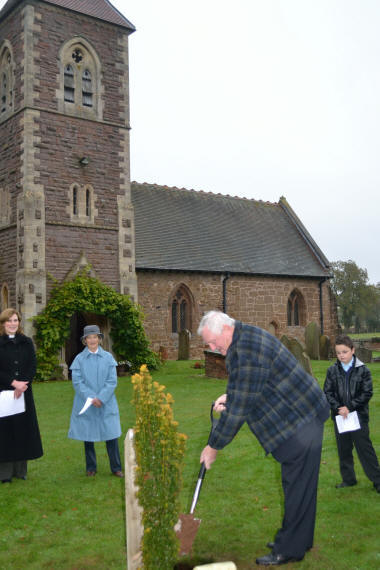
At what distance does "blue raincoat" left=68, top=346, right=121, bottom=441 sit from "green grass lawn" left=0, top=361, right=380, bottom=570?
24.1 inches

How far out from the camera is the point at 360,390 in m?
6.21

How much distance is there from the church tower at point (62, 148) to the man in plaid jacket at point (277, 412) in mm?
14543

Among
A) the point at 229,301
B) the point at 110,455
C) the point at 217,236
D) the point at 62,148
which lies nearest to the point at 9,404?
the point at 110,455

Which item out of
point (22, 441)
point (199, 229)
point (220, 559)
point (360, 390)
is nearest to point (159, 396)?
point (220, 559)

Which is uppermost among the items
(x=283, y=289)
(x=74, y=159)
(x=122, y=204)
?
(x=74, y=159)

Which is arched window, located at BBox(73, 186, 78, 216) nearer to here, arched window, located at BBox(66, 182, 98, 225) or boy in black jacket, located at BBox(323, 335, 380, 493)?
arched window, located at BBox(66, 182, 98, 225)

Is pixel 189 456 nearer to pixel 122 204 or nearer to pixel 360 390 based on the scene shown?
pixel 360 390

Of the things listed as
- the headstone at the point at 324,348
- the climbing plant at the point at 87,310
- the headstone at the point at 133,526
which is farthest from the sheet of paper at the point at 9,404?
the headstone at the point at 324,348

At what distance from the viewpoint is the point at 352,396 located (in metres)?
6.23

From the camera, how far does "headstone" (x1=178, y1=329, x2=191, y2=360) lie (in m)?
23.4

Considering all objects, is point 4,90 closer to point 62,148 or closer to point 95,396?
point 62,148

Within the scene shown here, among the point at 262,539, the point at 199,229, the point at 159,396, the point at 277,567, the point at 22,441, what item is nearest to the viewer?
the point at 159,396

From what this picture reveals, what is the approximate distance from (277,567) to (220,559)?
496 mm

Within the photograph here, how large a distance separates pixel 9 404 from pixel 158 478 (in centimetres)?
353
